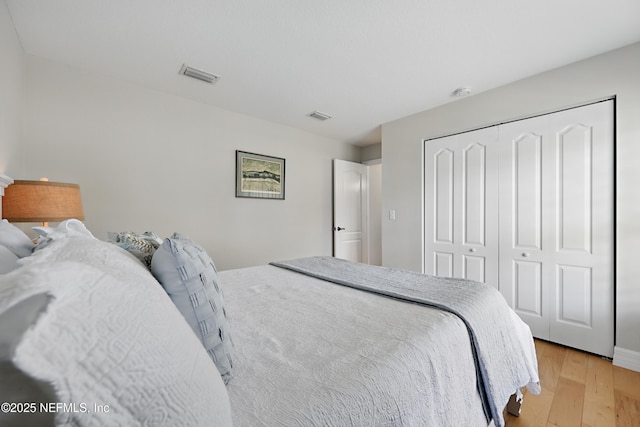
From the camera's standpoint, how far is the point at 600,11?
1653 mm

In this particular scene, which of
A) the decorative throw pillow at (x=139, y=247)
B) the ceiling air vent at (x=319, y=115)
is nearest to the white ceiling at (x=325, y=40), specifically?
the ceiling air vent at (x=319, y=115)

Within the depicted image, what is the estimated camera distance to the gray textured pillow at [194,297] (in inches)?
27.2

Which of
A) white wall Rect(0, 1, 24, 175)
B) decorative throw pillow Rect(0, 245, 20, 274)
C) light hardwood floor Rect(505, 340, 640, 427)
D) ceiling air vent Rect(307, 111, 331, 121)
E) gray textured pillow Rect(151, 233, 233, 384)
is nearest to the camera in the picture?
decorative throw pillow Rect(0, 245, 20, 274)

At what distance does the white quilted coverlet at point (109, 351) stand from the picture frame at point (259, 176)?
2.92m

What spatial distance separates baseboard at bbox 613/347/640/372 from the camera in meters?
1.89

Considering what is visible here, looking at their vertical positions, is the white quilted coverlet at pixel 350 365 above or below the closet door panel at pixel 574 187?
below

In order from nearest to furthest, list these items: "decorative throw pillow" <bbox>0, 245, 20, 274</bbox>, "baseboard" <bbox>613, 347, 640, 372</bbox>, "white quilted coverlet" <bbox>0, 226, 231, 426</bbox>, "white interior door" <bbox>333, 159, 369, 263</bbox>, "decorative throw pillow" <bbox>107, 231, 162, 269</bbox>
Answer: "white quilted coverlet" <bbox>0, 226, 231, 426</bbox>, "decorative throw pillow" <bbox>0, 245, 20, 274</bbox>, "decorative throw pillow" <bbox>107, 231, 162, 269</bbox>, "baseboard" <bbox>613, 347, 640, 372</bbox>, "white interior door" <bbox>333, 159, 369, 263</bbox>

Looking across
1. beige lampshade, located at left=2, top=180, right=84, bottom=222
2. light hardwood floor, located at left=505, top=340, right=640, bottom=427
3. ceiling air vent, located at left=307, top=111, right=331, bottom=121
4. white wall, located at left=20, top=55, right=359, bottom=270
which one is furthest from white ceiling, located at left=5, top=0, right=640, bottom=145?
light hardwood floor, located at left=505, top=340, right=640, bottom=427

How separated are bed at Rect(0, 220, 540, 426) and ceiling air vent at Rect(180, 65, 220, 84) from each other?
72.1 inches

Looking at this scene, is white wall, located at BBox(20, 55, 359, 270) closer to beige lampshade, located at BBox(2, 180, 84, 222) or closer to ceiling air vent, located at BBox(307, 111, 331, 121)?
ceiling air vent, located at BBox(307, 111, 331, 121)

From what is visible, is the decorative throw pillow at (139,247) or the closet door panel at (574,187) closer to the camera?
the decorative throw pillow at (139,247)

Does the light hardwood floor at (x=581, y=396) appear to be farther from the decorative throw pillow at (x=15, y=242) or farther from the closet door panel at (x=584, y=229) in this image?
the decorative throw pillow at (x=15, y=242)

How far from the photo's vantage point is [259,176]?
3445 millimetres

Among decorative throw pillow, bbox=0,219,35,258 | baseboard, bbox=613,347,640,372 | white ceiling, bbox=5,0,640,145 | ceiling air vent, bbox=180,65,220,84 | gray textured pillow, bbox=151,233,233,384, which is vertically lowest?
baseboard, bbox=613,347,640,372
